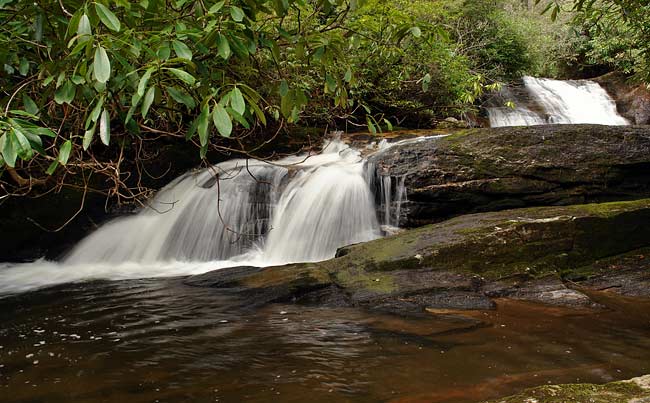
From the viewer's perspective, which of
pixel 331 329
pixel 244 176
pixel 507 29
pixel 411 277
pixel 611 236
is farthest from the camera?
pixel 507 29

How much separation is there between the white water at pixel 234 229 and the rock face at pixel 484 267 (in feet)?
4.72

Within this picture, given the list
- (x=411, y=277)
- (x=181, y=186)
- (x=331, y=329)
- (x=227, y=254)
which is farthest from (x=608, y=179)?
(x=181, y=186)

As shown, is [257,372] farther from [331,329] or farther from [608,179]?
[608,179]

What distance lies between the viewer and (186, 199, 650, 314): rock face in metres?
4.90

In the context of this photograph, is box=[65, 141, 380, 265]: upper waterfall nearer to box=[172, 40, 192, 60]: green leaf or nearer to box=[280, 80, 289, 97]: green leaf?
box=[280, 80, 289, 97]: green leaf

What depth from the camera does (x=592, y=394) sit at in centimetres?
198

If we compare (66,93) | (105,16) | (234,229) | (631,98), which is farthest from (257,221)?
(631,98)

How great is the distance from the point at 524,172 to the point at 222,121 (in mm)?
6089

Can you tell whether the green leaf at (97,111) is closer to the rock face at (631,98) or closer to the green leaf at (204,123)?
the green leaf at (204,123)

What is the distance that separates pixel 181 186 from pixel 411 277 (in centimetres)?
610

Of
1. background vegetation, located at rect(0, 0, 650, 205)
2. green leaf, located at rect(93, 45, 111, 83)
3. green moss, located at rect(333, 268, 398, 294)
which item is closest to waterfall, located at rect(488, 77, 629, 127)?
background vegetation, located at rect(0, 0, 650, 205)

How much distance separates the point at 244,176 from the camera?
9.02m

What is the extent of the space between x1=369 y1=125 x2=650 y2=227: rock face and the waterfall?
6725 millimetres

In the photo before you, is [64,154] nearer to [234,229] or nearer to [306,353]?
[306,353]
